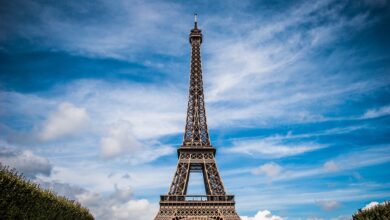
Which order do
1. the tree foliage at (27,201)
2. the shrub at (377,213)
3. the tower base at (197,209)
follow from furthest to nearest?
the tower base at (197,209) → the shrub at (377,213) → the tree foliage at (27,201)

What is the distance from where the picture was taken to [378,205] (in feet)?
81.3

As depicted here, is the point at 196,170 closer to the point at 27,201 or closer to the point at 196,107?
the point at 196,107

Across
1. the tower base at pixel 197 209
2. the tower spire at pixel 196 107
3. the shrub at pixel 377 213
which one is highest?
the tower spire at pixel 196 107

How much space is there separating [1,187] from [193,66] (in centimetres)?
4978

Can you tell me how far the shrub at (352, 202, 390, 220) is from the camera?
23.2 meters

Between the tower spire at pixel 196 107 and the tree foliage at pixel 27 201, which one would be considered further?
the tower spire at pixel 196 107

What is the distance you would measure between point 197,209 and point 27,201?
1338 inches

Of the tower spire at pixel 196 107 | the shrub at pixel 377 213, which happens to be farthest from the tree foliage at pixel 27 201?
the tower spire at pixel 196 107

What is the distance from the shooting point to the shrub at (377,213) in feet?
76.1

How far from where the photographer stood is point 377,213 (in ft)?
78.4

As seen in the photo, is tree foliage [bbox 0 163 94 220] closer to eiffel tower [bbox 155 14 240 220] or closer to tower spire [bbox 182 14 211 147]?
eiffel tower [bbox 155 14 240 220]

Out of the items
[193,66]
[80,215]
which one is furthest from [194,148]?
[80,215]

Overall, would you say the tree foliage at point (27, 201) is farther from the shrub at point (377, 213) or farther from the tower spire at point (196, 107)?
the tower spire at point (196, 107)

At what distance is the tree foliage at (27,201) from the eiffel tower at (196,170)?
25.6 meters
